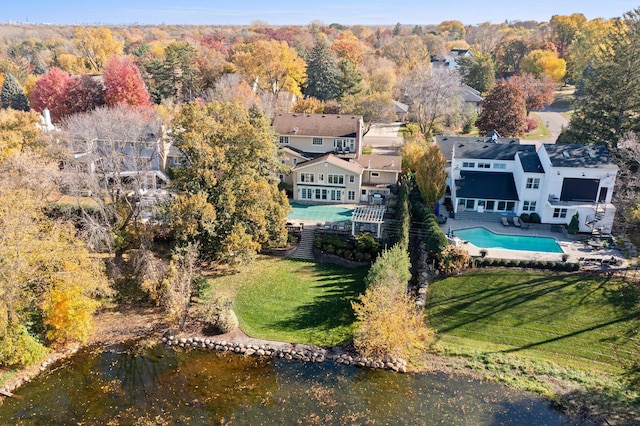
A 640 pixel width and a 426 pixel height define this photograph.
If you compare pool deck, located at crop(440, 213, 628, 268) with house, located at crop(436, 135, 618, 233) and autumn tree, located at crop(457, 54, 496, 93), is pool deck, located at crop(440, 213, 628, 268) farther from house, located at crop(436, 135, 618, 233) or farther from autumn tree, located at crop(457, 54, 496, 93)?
autumn tree, located at crop(457, 54, 496, 93)

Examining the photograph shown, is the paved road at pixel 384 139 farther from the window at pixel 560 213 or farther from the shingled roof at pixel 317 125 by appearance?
the window at pixel 560 213

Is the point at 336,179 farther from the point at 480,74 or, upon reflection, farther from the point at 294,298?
the point at 480,74

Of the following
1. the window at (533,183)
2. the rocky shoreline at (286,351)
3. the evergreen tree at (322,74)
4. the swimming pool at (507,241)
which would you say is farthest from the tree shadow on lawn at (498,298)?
the evergreen tree at (322,74)

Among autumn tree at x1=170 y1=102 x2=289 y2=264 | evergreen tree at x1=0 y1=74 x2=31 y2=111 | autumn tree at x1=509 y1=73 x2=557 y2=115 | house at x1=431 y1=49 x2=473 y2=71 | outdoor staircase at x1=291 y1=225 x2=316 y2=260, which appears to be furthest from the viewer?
house at x1=431 y1=49 x2=473 y2=71

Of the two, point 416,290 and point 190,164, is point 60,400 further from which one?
point 416,290

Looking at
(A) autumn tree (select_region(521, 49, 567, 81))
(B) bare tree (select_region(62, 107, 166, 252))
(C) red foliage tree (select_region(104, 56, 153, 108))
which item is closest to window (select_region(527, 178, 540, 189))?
(B) bare tree (select_region(62, 107, 166, 252))

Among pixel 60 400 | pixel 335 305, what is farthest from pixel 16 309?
pixel 335 305

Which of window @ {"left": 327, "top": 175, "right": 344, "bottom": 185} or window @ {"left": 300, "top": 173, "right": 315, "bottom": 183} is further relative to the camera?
window @ {"left": 300, "top": 173, "right": 315, "bottom": 183}

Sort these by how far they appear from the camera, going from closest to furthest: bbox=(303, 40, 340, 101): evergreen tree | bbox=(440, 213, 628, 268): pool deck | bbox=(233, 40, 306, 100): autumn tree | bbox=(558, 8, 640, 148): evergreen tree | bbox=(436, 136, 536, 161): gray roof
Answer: bbox=(440, 213, 628, 268): pool deck → bbox=(436, 136, 536, 161): gray roof → bbox=(558, 8, 640, 148): evergreen tree → bbox=(233, 40, 306, 100): autumn tree → bbox=(303, 40, 340, 101): evergreen tree
